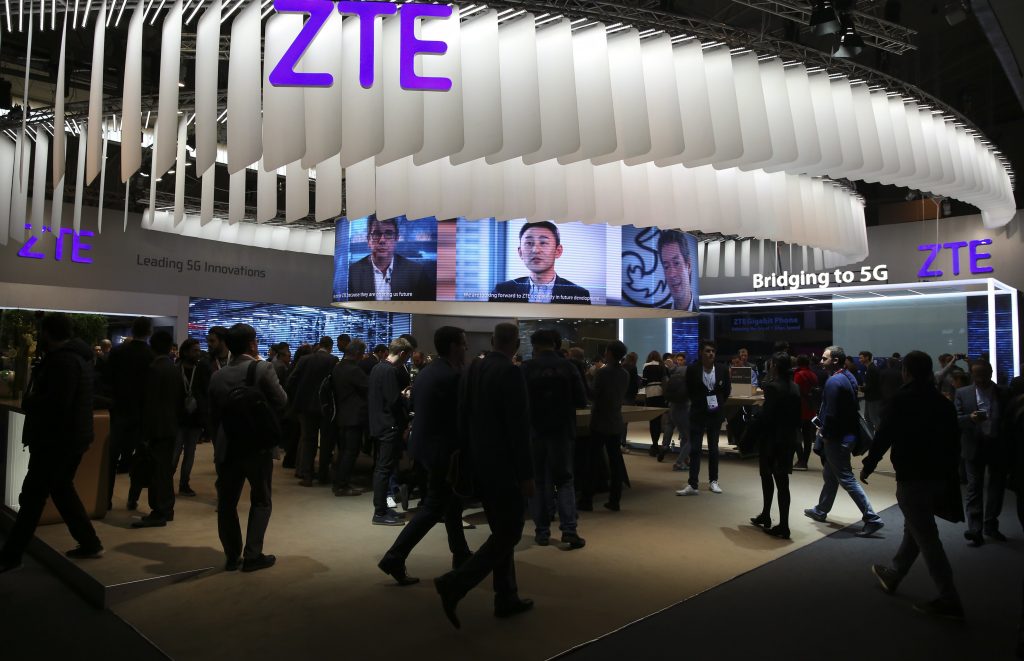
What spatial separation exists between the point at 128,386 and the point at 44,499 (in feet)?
4.40

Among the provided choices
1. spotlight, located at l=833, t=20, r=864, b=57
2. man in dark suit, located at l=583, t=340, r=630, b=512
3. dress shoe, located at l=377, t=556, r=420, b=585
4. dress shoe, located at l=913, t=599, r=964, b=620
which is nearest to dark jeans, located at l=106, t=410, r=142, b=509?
dress shoe, located at l=377, t=556, r=420, b=585

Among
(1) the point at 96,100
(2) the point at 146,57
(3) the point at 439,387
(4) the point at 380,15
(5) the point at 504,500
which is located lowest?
(5) the point at 504,500

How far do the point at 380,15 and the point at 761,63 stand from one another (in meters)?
3.13

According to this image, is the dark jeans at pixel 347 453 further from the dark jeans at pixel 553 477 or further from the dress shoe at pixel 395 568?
the dress shoe at pixel 395 568

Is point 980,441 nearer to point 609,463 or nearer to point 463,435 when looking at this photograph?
point 609,463

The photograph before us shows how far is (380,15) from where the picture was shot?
4.59m

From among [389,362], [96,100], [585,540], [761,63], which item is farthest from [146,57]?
[585,540]

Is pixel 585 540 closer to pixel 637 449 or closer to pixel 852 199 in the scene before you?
pixel 637 449

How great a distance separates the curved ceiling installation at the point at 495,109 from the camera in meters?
4.61

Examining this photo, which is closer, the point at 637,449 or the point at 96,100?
the point at 96,100

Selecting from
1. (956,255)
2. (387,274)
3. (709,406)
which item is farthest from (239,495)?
(956,255)

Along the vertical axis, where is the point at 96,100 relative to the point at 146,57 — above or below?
below

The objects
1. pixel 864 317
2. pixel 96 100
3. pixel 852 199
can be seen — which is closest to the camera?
pixel 96 100

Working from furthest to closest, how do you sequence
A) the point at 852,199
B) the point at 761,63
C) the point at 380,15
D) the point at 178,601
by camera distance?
1. the point at 852,199
2. the point at 761,63
3. the point at 380,15
4. the point at 178,601
